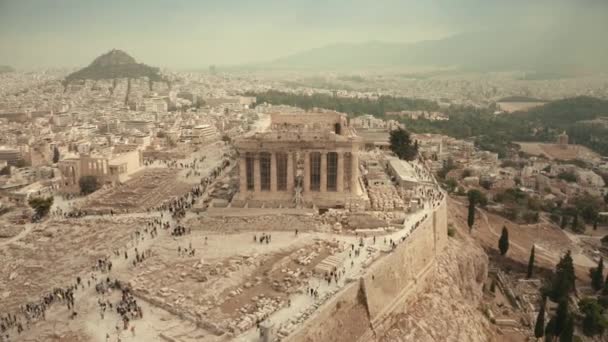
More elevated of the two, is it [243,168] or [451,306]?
[243,168]

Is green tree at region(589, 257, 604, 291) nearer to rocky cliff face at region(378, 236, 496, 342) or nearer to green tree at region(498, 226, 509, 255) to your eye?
green tree at region(498, 226, 509, 255)

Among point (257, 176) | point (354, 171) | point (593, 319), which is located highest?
point (354, 171)

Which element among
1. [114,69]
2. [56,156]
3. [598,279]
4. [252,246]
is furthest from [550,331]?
[114,69]

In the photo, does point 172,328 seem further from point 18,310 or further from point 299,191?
point 299,191

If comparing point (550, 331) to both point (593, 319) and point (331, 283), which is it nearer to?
point (593, 319)

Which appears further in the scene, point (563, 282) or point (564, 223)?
point (564, 223)

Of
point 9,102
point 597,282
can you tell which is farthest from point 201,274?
point 9,102
